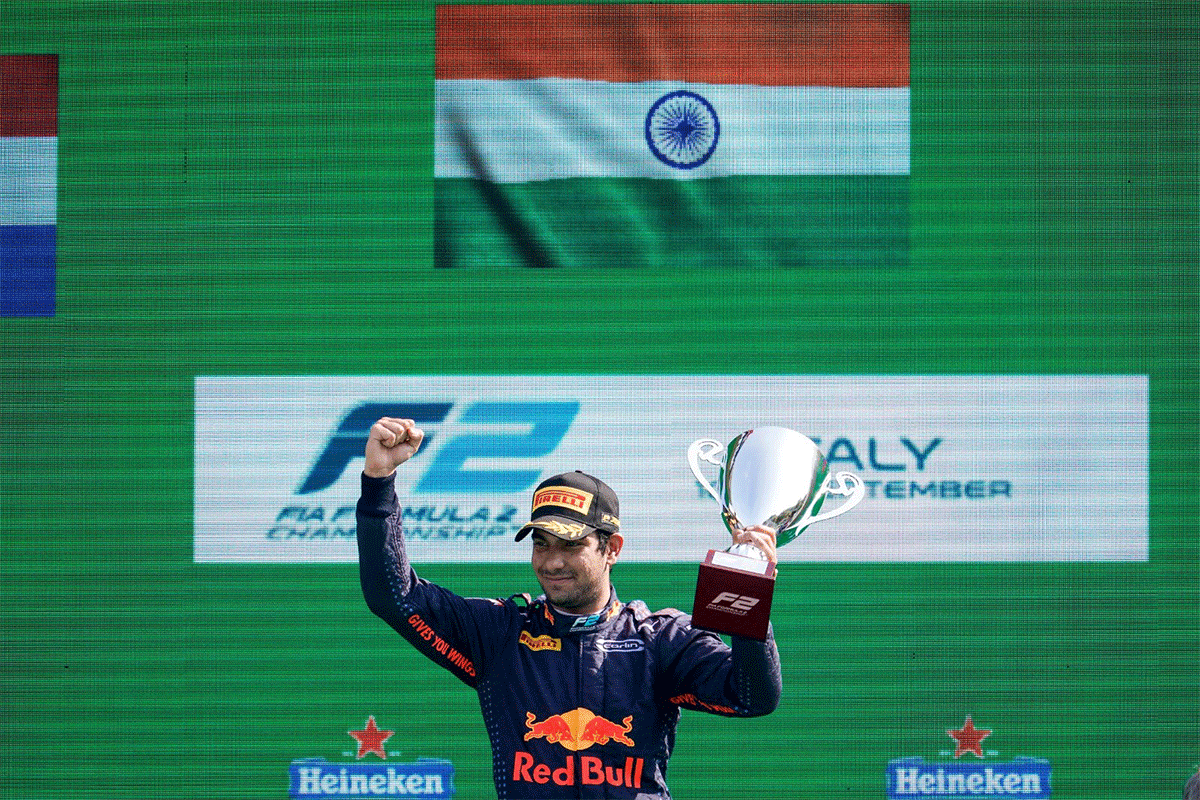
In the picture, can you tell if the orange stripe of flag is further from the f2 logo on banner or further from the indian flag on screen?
the f2 logo on banner

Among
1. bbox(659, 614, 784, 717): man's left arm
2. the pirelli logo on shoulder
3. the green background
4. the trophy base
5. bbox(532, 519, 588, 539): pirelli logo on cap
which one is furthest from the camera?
the green background

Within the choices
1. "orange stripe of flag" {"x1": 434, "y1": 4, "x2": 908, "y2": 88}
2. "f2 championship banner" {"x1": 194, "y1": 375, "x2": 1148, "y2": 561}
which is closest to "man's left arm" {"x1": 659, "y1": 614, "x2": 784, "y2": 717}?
"f2 championship banner" {"x1": 194, "y1": 375, "x2": 1148, "y2": 561}

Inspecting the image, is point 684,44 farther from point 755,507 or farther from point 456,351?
point 755,507

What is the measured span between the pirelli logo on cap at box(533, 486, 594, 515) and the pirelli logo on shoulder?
237 millimetres

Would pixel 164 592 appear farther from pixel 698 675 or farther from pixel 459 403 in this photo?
pixel 698 675

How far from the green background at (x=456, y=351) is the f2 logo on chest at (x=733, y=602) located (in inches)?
61.5

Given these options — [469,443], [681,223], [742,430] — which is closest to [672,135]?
[681,223]

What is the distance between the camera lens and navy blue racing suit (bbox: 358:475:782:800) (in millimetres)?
1897

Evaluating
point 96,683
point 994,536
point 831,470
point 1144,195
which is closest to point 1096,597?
point 994,536

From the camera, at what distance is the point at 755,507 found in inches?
74.7

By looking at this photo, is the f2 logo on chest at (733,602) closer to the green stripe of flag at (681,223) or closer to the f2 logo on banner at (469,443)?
the f2 logo on banner at (469,443)


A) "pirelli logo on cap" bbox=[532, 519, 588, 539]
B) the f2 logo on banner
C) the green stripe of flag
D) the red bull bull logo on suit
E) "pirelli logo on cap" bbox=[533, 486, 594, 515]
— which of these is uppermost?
the green stripe of flag

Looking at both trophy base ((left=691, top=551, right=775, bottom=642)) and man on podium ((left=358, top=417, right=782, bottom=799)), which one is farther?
man on podium ((left=358, top=417, right=782, bottom=799))

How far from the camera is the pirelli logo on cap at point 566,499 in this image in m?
1.94
